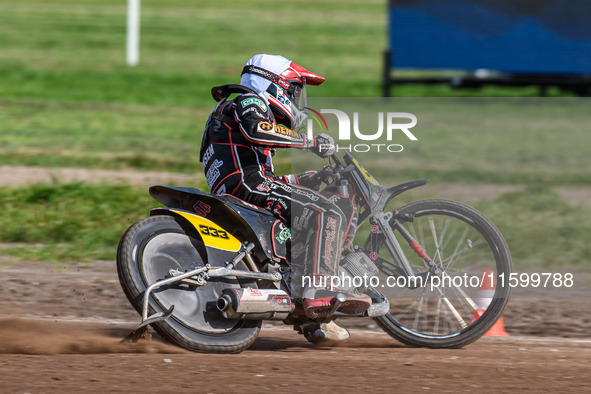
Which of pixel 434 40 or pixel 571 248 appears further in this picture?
pixel 434 40

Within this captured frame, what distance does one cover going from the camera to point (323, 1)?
63.8 metres

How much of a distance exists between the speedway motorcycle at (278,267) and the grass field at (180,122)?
129 inches

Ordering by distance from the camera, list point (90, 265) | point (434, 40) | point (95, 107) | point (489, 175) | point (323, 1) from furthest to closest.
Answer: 1. point (323, 1)
2. point (434, 40)
3. point (95, 107)
4. point (489, 175)
5. point (90, 265)

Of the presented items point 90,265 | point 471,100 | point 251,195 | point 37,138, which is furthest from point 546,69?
point 251,195

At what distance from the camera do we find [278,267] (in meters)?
6.16

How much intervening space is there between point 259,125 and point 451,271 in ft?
5.89

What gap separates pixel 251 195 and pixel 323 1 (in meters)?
59.3

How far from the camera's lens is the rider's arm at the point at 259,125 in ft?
19.6

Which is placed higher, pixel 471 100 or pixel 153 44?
pixel 153 44

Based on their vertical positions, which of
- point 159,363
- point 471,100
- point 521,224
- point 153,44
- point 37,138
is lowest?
point 159,363

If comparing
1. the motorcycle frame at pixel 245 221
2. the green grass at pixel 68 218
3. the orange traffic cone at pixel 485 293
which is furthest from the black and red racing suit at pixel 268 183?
the green grass at pixel 68 218

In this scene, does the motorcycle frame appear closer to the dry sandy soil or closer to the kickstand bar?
the kickstand bar

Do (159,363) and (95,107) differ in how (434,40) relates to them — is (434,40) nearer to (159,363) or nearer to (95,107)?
(95,107)

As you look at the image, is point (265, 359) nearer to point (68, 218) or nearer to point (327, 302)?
point (327, 302)
